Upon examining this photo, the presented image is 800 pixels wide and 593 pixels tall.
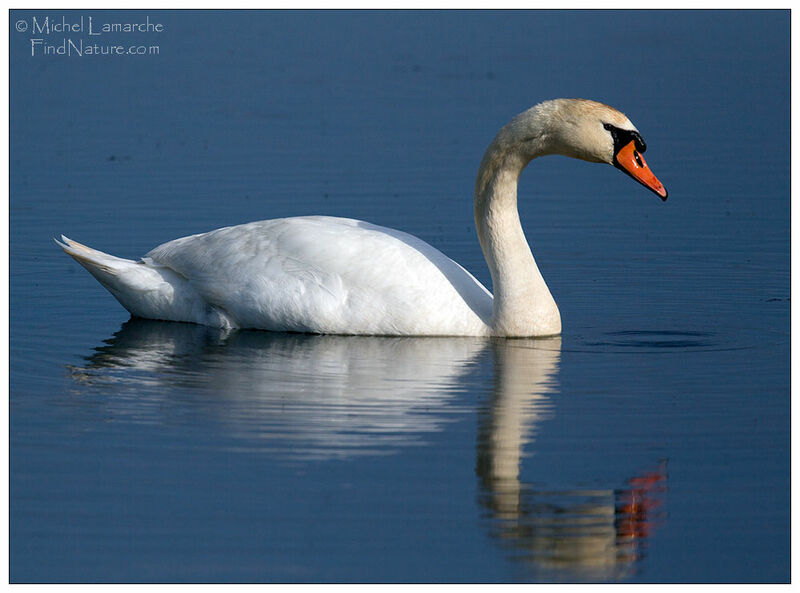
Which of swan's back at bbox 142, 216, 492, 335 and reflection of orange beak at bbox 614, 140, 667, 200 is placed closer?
reflection of orange beak at bbox 614, 140, 667, 200

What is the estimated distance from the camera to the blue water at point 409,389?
25.0 feet

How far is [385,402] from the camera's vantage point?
32.8 feet

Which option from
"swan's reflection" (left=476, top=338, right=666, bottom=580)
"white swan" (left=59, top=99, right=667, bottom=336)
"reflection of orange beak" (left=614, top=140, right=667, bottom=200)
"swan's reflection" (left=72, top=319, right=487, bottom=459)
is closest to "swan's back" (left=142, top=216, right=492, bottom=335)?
"white swan" (left=59, top=99, right=667, bottom=336)

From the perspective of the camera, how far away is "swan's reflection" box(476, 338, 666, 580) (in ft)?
24.4

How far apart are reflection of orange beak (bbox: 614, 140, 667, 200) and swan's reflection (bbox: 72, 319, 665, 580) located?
136cm

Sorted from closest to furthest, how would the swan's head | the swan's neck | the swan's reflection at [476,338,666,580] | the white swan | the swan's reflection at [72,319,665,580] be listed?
the swan's reflection at [476,338,666,580], the swan's reflection at [72,319,665,580], the swan's head, the white swan, the swan's neck

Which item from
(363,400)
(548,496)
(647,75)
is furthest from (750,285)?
(647,75)

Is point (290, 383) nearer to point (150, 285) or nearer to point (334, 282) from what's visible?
point (334, 282)

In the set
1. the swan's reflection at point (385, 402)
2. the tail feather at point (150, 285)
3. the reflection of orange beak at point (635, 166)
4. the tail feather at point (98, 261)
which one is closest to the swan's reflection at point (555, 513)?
the swan's reflection at point (385, 402)

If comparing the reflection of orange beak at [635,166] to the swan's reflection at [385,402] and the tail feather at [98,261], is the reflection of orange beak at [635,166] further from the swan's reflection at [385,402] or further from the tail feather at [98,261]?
the tail feather at [98,261]

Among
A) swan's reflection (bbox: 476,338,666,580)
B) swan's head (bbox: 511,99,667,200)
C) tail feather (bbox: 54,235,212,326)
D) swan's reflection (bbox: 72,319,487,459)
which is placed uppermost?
swan's head (bbox: 511,99,667,200)

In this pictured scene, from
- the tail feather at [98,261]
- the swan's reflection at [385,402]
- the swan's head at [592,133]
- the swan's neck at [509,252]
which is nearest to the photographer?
the swan's reflection at [385,402]

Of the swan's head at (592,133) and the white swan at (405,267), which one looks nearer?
the swan's head at (592,133)

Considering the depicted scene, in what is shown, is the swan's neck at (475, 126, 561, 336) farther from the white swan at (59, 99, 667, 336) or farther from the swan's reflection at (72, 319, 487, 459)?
the swan's reflection at (72, 319, 487, 459)
